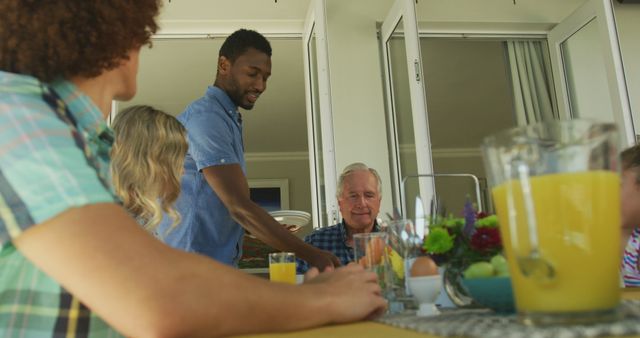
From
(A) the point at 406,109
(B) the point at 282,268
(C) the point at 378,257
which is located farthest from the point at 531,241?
(A) the point at 406,109

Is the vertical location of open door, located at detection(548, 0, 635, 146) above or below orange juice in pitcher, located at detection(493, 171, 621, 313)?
above

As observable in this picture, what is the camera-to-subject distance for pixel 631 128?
9.58 feet

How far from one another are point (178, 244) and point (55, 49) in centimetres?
124

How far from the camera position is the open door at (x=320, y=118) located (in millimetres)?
2883

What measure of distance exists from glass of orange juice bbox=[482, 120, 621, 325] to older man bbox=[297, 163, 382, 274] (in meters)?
1.98

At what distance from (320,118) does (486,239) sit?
94.6 inches

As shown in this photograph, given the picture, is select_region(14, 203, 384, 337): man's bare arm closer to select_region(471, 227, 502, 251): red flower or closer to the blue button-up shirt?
select_region(471, 227, 502, 251): red flower

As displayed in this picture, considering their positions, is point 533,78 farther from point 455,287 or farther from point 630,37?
point 455,287

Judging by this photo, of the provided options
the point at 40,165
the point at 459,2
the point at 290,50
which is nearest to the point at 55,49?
the point at 40,165

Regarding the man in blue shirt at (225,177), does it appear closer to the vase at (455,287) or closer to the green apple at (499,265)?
the vase at (455,287)

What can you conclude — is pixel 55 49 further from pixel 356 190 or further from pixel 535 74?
pixel 535 74

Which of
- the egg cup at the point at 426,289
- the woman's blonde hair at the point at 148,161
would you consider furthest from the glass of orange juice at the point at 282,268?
the egg cup at the point at 426,289

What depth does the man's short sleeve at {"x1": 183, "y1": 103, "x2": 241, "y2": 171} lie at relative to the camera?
176cm

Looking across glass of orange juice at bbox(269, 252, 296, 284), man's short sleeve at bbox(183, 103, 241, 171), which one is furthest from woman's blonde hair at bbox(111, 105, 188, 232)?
glass of orange juice at bbox(269, 252, 296, 284)
